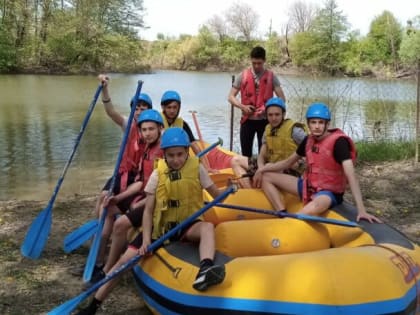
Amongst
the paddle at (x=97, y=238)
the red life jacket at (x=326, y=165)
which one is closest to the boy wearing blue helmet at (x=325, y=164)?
the red life jacket at (x=326, y=165)

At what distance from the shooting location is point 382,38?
3766 centimetres

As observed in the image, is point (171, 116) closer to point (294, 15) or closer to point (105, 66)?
point (105, 66)

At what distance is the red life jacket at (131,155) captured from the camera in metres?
4.01

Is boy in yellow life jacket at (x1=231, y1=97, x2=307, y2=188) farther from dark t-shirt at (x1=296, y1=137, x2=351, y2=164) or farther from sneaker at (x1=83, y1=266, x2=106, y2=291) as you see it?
sneaker at (x1=83, y1=266, x2=106, y2=291)

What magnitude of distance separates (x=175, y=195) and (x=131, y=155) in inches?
37.6

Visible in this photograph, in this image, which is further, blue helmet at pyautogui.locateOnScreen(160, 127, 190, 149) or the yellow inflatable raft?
blue helmet at pyautogui.locateOnScreen(160, 127, 190, 149)

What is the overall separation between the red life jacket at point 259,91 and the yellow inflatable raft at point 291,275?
227 centimetres

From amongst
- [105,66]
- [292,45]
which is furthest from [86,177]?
[105,66]

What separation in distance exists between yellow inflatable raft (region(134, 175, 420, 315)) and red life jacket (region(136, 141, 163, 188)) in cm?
73

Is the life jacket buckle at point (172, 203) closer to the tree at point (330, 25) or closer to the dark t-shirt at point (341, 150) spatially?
the dark t-shirt at point (341, 150)

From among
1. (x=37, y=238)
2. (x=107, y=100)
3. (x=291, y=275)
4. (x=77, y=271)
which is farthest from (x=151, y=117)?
(x=291, y=275)

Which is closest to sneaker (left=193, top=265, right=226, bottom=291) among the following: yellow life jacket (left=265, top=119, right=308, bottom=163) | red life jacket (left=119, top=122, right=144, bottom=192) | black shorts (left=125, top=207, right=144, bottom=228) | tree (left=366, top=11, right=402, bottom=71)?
black shorts (left=125, top=207, right=144, bottom=228)

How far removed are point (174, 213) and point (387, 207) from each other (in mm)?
2871

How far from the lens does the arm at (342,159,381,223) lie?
3459 mm
